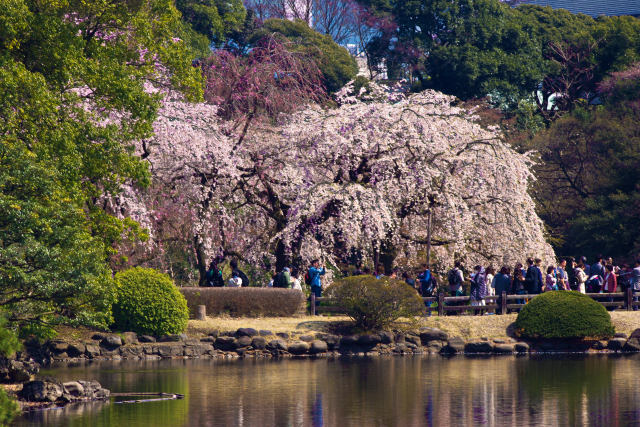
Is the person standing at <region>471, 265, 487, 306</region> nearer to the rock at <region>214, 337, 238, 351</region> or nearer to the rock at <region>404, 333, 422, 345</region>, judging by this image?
the rock at <region>404, 333, 422, 345</region>

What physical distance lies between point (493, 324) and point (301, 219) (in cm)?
695

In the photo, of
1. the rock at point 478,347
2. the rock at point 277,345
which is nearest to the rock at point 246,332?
the rock at point 277,345

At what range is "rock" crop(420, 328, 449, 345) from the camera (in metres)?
27.5

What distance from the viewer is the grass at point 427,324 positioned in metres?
27.3

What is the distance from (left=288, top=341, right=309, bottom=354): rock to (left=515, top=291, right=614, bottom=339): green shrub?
6566 mm

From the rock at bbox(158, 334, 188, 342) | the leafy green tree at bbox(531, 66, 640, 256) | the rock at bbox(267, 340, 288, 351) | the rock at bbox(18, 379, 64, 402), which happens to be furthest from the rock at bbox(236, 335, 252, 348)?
the leafy green tree at bbox(531, 66, 640, 256)

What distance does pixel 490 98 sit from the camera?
50.9 meters

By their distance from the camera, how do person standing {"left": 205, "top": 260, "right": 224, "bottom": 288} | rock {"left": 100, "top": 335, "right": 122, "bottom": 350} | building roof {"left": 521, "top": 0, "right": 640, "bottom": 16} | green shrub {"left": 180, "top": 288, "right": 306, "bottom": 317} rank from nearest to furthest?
rock {"left": 100, "top": 335, "right": 122, "bottom": 350} < green shrub {"left": 180, "top": 288, "right": 306, "bottom": 317} < person standing {"left": 205, "top": 260, "right": 224, "bottom": 288} < building roof {"left": 521, "top": 0, "right": 640, "bottom": 16}

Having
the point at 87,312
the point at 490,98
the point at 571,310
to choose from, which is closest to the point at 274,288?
the point at 571,310

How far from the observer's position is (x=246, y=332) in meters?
→ 26.6

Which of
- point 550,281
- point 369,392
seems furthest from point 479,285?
point 369,392

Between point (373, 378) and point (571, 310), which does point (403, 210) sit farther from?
point (373, 378)

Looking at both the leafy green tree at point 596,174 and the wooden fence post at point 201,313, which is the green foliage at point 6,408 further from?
the leafy green tree at point 596,174

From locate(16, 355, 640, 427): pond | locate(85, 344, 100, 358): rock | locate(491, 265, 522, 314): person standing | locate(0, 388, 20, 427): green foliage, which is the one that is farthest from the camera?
locate(491, 265, 522, 314): person standing
